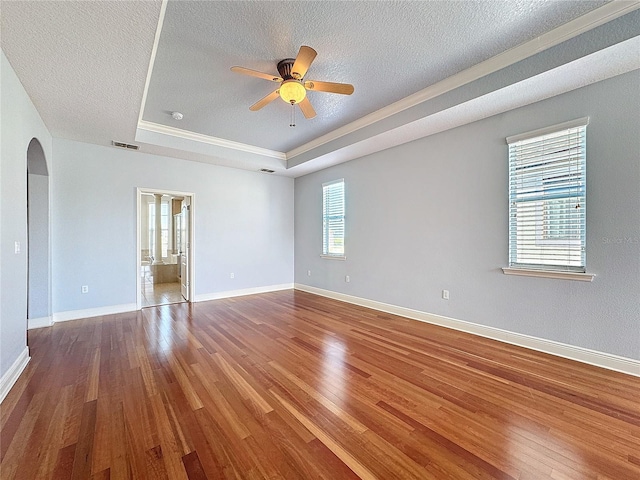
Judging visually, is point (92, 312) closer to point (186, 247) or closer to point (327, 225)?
point (186, 247)

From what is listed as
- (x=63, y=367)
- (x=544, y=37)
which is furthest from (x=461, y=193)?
(x=63, y=367)

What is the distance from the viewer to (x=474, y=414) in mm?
1897

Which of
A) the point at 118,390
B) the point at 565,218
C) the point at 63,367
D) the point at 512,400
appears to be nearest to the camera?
the point at 512,400

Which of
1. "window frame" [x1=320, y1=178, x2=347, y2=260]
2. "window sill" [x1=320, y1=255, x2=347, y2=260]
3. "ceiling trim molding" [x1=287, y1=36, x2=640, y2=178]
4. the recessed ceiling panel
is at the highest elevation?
the recessed ceiling panel

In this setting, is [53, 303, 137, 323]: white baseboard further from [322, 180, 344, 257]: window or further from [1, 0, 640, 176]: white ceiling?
[322, 180, 344, 257]: window

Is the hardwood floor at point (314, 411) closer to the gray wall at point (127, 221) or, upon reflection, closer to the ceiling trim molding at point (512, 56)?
the gray wall at point (127, 221)

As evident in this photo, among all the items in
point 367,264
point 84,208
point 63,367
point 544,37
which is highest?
point 544,37

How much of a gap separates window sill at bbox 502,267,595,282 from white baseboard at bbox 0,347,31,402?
4.84m

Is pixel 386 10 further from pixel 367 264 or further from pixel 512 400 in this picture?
pixel 367 264

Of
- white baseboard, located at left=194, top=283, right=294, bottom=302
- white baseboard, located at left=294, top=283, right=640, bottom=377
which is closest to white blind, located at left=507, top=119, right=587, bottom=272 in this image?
white baseboard, located at left=294, top=283, right=640, bottom=377

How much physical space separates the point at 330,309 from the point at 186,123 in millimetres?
3822

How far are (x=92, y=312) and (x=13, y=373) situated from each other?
2255 millimetres

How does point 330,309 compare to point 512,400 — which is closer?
point 512,400

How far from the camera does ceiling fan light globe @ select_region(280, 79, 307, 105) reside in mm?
2609
